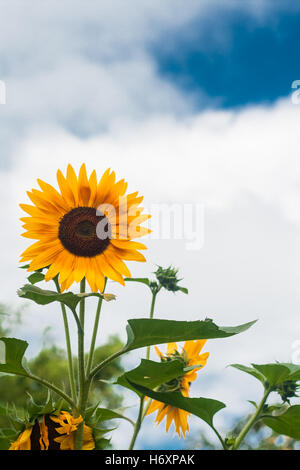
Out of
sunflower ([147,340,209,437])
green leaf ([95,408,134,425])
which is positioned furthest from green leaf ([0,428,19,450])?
sunflower ([147,340,209,437])

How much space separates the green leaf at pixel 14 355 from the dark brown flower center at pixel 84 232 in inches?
6.7

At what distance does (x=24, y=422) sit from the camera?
0.72 meters

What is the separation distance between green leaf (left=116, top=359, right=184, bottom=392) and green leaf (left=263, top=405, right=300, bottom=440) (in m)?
0.20

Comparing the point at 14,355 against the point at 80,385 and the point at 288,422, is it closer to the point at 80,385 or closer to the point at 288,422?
the point at 80,385

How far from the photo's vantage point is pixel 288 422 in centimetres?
81

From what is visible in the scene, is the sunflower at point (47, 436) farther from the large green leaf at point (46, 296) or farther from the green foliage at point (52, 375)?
the green foliage at point (52, 375)

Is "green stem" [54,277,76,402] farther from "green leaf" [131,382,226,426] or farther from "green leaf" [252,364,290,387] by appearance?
"green leaf" [252,364,290,387]

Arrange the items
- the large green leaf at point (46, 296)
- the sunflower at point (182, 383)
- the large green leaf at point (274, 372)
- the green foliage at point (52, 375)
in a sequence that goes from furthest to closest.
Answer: the green foliage at point (52, 375) → the sunflower at point (182, 383) → the large green leaf at point (274, 372) → the large green leaf at point (46, 296)

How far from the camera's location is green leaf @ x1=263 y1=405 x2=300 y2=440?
0.80 meters

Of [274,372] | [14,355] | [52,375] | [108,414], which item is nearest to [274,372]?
[274,372]

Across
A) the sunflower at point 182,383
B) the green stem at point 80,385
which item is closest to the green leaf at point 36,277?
the green stem at point 80,385

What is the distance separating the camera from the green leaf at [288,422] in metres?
0.80

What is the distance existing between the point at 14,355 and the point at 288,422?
0.43 metres

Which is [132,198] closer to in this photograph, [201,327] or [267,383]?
[201,327]
